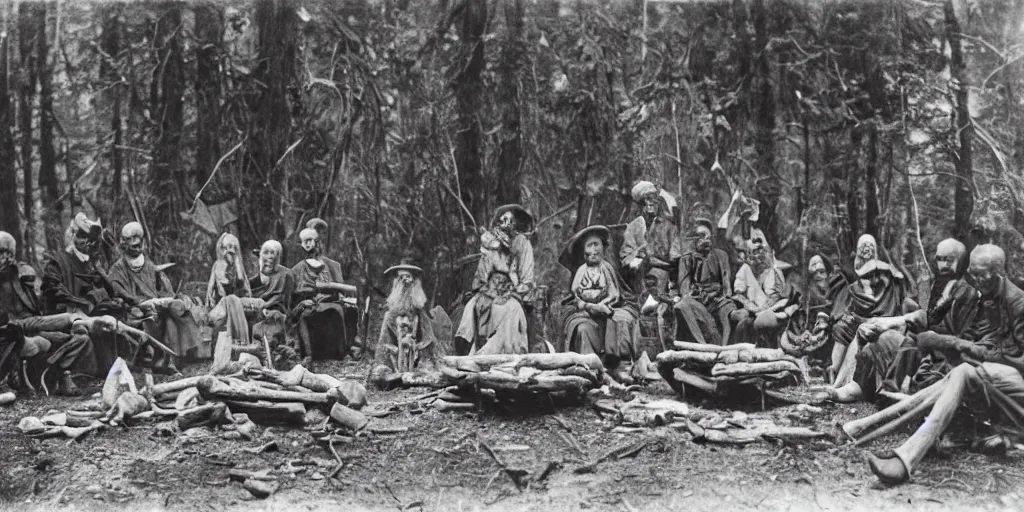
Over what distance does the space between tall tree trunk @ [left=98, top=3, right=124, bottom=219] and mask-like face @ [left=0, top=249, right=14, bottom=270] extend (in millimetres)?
846

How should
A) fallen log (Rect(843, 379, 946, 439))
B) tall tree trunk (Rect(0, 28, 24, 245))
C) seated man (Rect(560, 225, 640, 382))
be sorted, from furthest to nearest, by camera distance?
tall tree trunk (Rect(0, 28, 24, 245))
seated man (Rect(560, 225, 640, 382))
fallen log (Rect(843, 379, 946, 439))

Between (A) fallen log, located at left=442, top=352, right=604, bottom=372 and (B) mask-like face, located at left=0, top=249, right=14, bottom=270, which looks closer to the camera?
(A) fallen log, located at left=442, top=352, right=604, bottom=372

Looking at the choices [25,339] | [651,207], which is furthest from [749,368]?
[25,339]

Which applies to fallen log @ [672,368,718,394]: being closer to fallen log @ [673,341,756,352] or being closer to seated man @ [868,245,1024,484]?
fallen log @ [673,341,756,352]

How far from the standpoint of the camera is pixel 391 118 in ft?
35.4

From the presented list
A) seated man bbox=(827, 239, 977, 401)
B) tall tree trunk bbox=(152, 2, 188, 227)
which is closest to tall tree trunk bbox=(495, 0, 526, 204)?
tall tree trunk bbox=(152, 2, 188, 227)

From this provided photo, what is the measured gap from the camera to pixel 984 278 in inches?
391

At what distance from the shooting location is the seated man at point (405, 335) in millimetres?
10406

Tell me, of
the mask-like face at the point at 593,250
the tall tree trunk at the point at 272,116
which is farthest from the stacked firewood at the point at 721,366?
the tall tree trunk at the point at 272,116

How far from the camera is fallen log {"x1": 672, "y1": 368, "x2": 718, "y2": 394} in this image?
10008mm

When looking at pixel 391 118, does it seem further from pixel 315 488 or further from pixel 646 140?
pixel 315 488

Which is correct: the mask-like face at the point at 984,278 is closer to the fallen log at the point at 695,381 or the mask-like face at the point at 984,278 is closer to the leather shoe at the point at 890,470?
the leather shoe at the point at 890,470

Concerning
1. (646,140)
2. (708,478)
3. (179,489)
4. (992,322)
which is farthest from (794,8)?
(179,489)

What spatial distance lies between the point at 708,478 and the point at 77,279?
509 centimetres
